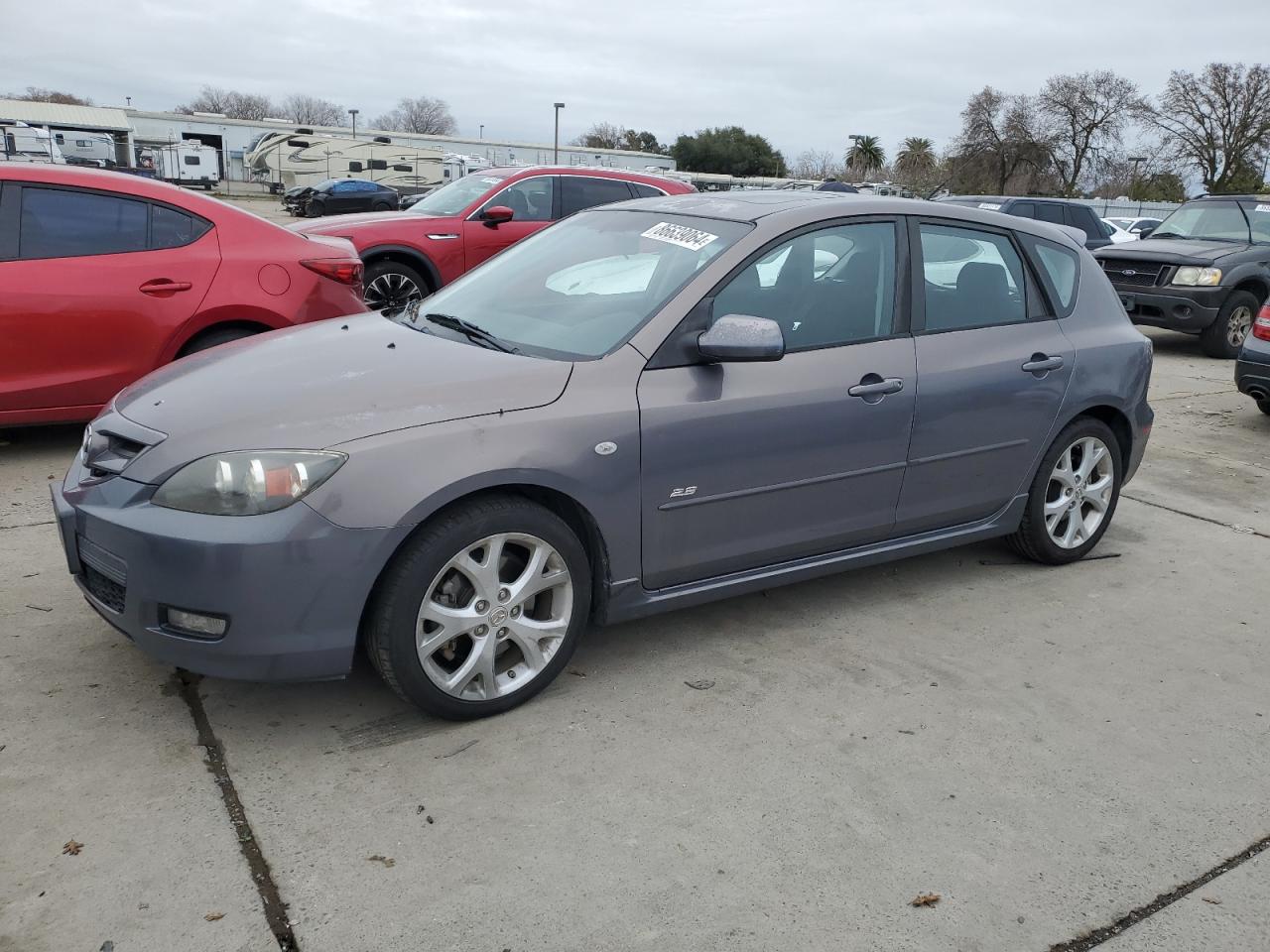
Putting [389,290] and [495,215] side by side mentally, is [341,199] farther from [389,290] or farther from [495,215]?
[389,290]

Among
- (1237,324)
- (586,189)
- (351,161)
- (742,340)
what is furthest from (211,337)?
(351,161)

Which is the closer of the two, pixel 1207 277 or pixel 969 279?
pixel 969 279

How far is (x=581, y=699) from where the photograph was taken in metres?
3.47

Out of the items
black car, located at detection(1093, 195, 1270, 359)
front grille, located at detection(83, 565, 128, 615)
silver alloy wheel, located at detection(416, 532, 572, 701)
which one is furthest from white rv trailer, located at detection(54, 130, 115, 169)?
silver alloy wheel, located at detection(416, 532, 572, 701)

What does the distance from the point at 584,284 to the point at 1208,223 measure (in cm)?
1136

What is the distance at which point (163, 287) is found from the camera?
5.73 m

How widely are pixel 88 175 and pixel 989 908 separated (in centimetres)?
571

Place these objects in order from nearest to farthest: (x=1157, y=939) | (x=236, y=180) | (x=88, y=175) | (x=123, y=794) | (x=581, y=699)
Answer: (x=1157, y=939)
(x=123, y=794)
(x=581, y=699)
(x=88, y=175)
(x=236, y=180)

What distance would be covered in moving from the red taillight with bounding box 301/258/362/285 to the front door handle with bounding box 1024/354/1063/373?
3889mm

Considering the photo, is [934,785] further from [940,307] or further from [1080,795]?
[940,307]

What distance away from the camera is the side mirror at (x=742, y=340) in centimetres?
343

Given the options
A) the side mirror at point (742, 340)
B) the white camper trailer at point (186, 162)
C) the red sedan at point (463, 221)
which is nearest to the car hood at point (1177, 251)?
the red sedan at point (463, 221)

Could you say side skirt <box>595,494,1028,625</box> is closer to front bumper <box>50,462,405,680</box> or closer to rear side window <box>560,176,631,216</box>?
front bumper <box>50,462,405,680</box>

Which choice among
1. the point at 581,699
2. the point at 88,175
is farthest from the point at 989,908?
the point at 88,175
